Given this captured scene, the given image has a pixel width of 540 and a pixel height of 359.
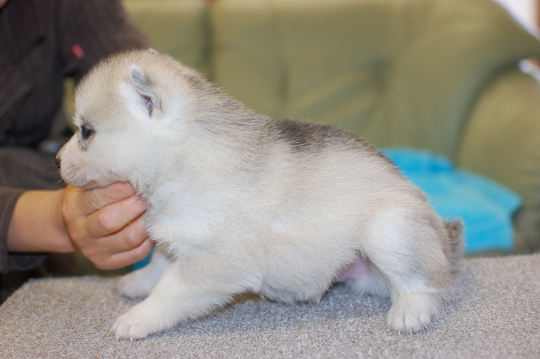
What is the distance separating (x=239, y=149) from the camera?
1.52 metres

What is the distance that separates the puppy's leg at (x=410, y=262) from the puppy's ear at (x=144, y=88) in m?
0.80

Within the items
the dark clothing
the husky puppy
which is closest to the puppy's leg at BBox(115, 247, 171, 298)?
the husky puppy

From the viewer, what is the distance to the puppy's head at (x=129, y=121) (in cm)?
146

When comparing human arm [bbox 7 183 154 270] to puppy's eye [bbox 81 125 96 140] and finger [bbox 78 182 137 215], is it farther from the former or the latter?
puppy's eye [bbox 81 125 96 140]

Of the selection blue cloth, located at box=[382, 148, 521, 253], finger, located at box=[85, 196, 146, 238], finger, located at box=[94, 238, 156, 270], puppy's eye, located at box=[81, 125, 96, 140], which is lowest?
blue cloth, located at box=[382, 148, 521, 253]

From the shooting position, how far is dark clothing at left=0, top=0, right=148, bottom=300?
2.37 meters

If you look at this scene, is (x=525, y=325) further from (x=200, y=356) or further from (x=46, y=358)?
(x=46, y=358)

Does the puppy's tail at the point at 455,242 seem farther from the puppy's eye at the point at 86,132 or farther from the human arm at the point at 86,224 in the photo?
the puppy's eye at the point at 86,132

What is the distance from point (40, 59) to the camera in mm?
2461

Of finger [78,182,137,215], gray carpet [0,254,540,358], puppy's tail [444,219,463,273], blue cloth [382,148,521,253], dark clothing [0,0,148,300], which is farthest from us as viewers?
blue cloth [382,148,521,253]

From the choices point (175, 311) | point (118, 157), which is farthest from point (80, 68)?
point (175, 311)

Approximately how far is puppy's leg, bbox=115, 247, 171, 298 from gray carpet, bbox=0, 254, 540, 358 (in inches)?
1.7

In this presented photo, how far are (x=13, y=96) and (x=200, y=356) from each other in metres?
1.78

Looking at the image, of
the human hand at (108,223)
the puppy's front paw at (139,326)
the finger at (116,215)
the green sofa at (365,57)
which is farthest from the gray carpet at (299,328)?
the green sofa at (365,57)
